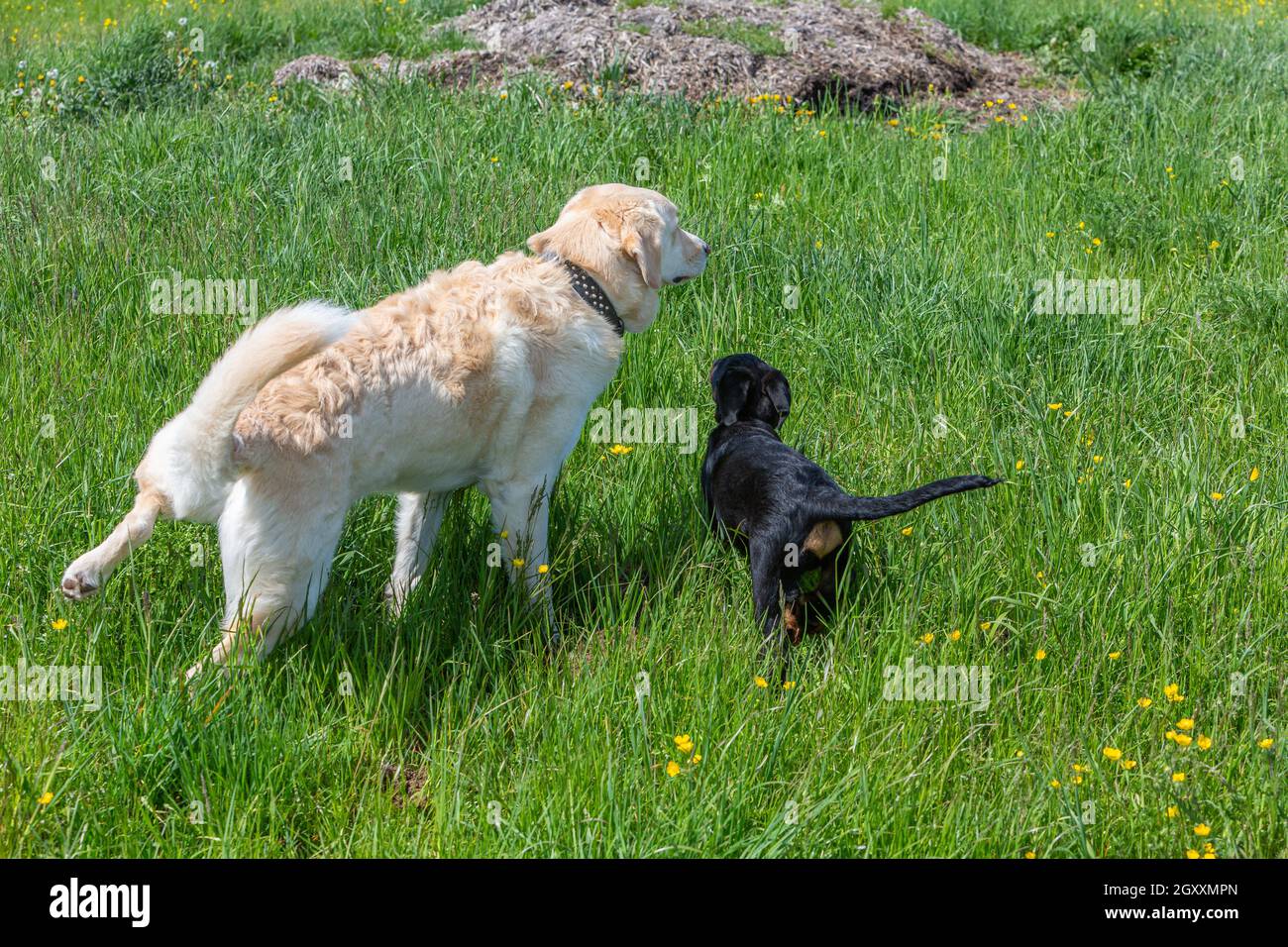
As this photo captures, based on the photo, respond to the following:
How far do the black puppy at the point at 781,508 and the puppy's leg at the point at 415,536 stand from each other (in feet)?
3.23

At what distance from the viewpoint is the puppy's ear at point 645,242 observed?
3.99 m

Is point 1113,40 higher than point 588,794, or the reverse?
point 1113,40

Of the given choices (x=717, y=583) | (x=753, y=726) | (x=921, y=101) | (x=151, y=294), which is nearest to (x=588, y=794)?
(x=753, y=726)

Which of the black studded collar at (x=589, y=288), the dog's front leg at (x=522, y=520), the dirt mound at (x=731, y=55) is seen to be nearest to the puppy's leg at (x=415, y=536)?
the dog's front leg at (x=522, y=520)

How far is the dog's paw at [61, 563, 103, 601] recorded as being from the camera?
126 inches

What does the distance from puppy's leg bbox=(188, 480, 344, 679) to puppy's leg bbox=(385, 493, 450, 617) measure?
2.37ft

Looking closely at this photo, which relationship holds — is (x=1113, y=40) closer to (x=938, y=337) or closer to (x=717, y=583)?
(x=938, y=337)

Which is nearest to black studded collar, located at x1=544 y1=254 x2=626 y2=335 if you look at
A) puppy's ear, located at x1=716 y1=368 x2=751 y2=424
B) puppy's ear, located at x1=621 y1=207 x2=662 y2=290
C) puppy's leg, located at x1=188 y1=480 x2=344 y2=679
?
puppy's ear, located at x1=621 y1=207 x2=662 y2=290

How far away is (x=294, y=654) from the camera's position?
10.8 ft

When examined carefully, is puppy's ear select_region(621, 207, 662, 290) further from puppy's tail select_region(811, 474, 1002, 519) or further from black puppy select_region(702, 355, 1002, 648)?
puppy's tail select_region(811, 474, 1002, 519)

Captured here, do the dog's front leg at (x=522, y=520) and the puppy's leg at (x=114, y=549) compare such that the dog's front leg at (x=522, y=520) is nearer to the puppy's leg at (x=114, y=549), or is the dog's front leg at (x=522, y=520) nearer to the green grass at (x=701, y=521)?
the green grass at (x=701, y=521)

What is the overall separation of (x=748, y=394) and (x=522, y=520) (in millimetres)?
1038

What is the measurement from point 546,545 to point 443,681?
2.12 ft

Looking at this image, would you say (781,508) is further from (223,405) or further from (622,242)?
(223,405)
